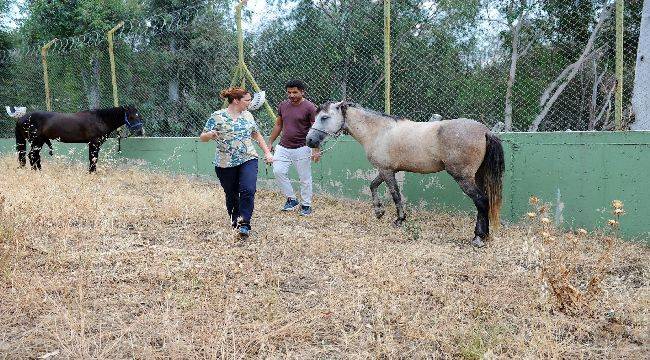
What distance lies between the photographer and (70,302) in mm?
3057

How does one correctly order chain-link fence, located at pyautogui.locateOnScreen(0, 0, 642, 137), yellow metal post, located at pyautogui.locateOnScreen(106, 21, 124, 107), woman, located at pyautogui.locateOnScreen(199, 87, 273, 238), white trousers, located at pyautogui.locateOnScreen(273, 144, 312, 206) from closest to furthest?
woman, located at pyautogui.locateOnScreen(199, 87, 273, 238), chain-link fence, located at pyautogui.locateOnScreen(0, 0, 642, 137), white trousers, located at pyautogui.locateOnScreen(273, 144, 312, 206), yellow metal post, located at pyautogui.locateOnScreen(106, 21, 124, 107)

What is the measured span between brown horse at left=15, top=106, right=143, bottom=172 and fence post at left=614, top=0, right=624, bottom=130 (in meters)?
7.73

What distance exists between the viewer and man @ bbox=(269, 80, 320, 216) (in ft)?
20.6

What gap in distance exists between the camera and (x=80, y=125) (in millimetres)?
9617

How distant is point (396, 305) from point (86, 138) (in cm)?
839

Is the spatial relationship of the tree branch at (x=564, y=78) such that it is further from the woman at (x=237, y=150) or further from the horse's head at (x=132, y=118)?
the horse's head at (x=132, y=118)

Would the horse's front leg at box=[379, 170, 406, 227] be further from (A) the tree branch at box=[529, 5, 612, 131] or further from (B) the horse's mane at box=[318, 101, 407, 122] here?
(A) the tree branch at box=[529, 5, 612, 131]

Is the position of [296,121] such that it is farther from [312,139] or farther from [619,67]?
[619,67]

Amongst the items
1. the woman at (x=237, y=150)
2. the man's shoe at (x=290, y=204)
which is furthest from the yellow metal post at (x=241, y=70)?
the woman at (x=237, y=150)

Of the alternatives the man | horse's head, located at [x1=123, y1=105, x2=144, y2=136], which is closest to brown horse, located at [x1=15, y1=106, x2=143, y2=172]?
horse's head, located at [x1=123, y1=105, x2=144, y2=136]

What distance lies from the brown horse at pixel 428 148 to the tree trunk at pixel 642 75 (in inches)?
57.4

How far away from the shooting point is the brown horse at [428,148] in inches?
196

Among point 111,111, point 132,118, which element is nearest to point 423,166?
point 132,118

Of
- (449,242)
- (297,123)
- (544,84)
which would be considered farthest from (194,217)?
(544,84)
